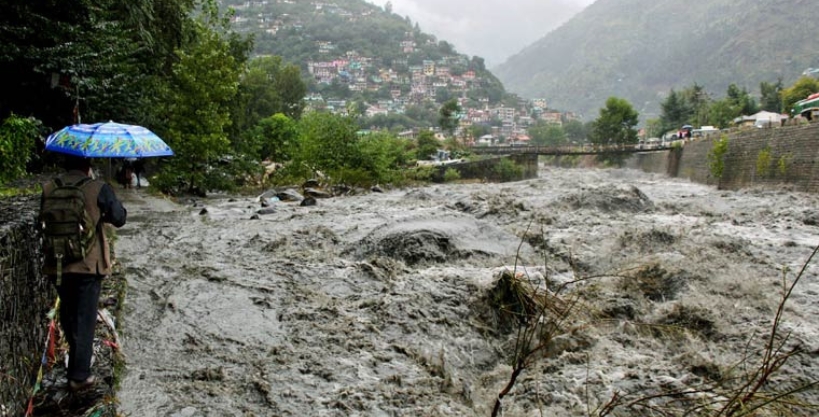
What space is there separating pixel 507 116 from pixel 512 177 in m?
151

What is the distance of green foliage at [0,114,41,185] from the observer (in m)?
9.23

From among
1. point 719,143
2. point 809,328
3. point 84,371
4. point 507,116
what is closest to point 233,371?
point 84,371

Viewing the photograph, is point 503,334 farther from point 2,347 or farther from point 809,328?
point 2,347

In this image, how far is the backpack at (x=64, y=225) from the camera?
3.49 m

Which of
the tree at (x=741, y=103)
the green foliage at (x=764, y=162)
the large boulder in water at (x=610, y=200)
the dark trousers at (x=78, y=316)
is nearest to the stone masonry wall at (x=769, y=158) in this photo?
the green foliage at (x=764, y=162)

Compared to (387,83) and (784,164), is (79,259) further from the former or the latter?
(387,83)

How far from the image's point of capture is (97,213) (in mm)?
3711

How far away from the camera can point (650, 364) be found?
203 inches

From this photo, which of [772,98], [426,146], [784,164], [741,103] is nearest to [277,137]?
[426,146]

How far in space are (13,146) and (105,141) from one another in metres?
6.23

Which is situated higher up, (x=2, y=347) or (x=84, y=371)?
(x=2, y=347)

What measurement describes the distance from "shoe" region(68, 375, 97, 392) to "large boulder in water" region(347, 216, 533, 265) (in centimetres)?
548

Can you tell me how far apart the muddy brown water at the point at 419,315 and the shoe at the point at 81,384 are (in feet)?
1.68

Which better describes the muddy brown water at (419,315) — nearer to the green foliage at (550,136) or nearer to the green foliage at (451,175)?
the green foliage at (451,175)
